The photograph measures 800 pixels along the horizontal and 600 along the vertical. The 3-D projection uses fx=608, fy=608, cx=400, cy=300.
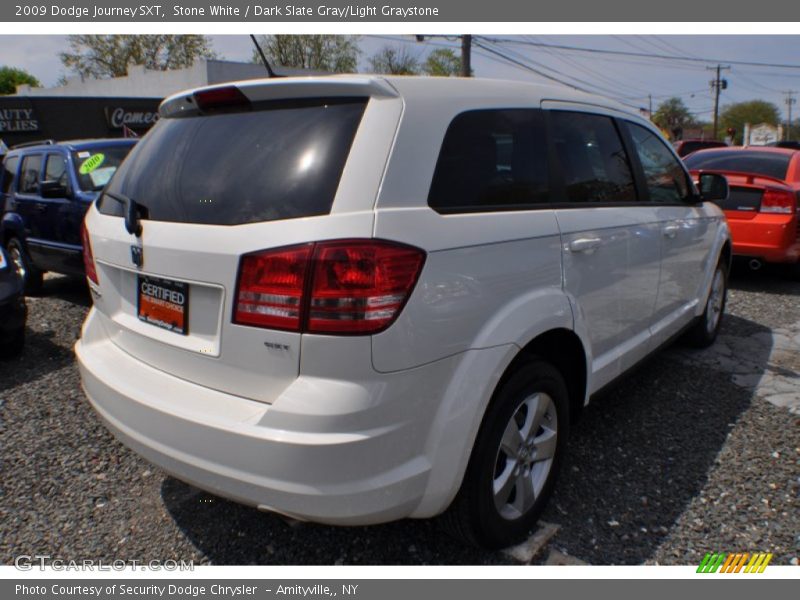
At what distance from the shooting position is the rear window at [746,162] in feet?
24.2

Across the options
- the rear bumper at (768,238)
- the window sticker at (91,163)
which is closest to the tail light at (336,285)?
the window sticker at (91,163)

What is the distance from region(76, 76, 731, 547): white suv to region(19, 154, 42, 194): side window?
5231 mm

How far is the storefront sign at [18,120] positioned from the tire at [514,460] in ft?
75.6

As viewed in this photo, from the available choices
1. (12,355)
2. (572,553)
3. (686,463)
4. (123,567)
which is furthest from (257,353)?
(12,355)

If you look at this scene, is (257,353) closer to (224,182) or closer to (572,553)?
(224,182)

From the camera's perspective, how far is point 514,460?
240cm

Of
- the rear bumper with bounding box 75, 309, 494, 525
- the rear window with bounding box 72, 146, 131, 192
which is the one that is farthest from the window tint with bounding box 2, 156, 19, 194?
the rear bumper with bounding box 75, 309, 494, 525

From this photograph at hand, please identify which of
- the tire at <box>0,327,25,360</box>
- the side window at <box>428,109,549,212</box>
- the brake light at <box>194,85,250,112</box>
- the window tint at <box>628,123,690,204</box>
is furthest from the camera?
the tire at <box>0,327,25,360</box>

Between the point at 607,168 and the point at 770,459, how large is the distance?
5.70 ft

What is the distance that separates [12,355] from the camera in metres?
4.89

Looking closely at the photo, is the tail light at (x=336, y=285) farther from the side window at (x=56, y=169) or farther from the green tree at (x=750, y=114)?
the green tree at (x=750, y=114)

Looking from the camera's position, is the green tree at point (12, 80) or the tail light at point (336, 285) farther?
the green tree at point (12, 80)

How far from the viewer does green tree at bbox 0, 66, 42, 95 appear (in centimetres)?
5131

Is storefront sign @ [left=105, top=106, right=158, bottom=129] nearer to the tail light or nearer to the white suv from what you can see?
the white suv
